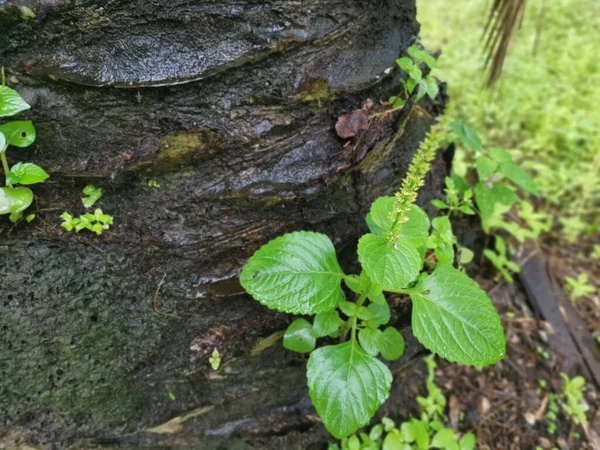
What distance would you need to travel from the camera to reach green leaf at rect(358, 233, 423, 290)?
1000mm

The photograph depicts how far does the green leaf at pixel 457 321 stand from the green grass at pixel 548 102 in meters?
1.53

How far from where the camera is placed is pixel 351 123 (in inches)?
50.1

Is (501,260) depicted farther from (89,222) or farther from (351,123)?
(89,222)

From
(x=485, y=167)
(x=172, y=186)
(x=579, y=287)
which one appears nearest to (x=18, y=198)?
(x=172, y=186)

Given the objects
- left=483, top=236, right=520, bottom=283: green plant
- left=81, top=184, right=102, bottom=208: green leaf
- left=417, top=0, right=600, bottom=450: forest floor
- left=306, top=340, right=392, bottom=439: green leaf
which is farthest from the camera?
left=483, top=236, right=520, bottom=283: green plant

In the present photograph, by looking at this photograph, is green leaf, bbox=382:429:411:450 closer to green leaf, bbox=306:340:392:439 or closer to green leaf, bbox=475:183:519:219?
green leaf, bbox=306:340:392:439

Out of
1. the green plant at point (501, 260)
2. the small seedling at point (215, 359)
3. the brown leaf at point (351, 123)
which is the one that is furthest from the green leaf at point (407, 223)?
the green plant at point (501, 260)

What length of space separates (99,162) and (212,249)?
38 centimetres

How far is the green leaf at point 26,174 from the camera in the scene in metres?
1.07

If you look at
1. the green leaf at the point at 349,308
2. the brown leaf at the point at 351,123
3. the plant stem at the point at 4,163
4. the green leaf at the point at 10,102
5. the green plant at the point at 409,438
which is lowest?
the green plant at the point at 409,438

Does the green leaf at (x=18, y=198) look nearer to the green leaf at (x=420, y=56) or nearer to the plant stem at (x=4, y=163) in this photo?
the plant stem at (x=4, y=163)

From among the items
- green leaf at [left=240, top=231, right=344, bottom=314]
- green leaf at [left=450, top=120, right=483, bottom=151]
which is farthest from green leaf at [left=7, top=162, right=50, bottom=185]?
green leaf at [left=450, top=120, right=483, bottom=151]

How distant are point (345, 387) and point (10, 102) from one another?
1.06 m

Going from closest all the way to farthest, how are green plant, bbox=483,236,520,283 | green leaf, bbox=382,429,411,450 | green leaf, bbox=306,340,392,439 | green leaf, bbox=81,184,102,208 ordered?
green leaf, bbox=306,340,392,439 → green leaf, bbox=81,184,102,208 → green leaf, bbox=382,429,411,450 → green plant, bbox=483,236,520,283
